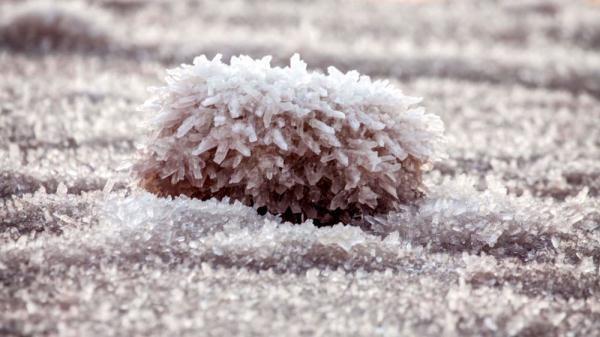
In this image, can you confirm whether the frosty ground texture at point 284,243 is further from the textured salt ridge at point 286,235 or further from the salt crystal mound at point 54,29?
the salt crystal mound at point 54,29

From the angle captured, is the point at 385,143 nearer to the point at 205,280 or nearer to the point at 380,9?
the point at 205,280

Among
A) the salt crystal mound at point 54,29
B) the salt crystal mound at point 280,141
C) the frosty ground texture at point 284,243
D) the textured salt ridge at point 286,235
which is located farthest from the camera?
the salt crystal mound at point 54,29

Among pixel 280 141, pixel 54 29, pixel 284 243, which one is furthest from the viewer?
pixel 54 29

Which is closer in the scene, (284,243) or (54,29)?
(284,243)

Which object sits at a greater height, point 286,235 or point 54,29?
point 286,235

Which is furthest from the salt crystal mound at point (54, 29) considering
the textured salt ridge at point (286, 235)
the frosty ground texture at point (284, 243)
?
the textured salt ridge at point (286, 235)

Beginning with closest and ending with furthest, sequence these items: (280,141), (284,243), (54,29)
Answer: (284,243), (280,141), (54,29)

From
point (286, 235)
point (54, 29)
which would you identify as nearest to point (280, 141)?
point (286, 235)

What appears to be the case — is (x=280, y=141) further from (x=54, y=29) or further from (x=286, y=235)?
(x=54, y=29)

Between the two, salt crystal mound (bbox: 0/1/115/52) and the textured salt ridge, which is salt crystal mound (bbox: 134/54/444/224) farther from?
salt crystal mound (bbox: 0/1/115/52)
